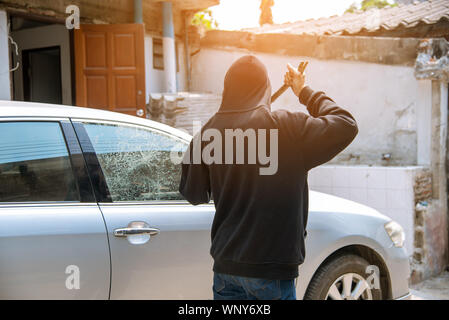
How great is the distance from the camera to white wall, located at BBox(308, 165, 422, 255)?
6.05 metres

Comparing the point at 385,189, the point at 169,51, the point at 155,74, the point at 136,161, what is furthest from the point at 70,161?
the point at 155,74

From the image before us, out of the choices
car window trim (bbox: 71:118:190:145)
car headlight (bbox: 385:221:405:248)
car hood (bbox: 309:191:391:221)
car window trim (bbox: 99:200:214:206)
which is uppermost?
car window trim (bbox: 71:118:190:145)

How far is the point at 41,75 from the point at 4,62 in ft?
13.7

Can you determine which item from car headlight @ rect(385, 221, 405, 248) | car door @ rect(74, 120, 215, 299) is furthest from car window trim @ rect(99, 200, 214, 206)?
car headlight @ rect(385, 221, 405, 248)

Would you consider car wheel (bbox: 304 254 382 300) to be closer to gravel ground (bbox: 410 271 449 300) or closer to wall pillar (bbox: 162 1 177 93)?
gravel ground (bbox: 410 271 449 300)

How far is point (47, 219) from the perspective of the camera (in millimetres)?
2303

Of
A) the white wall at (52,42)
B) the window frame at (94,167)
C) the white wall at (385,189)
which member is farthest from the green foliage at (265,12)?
the window frame at (94,167)

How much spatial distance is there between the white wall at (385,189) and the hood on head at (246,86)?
172 inches

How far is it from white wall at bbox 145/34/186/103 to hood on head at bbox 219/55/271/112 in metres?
6.75

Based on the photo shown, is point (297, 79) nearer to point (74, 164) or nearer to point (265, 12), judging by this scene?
point (74, 164)

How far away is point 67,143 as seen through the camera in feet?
8.09

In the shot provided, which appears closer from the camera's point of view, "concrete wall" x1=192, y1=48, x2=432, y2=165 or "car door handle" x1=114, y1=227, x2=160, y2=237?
"car door handle" x1=114, y1=227, x2=160, y2=237
